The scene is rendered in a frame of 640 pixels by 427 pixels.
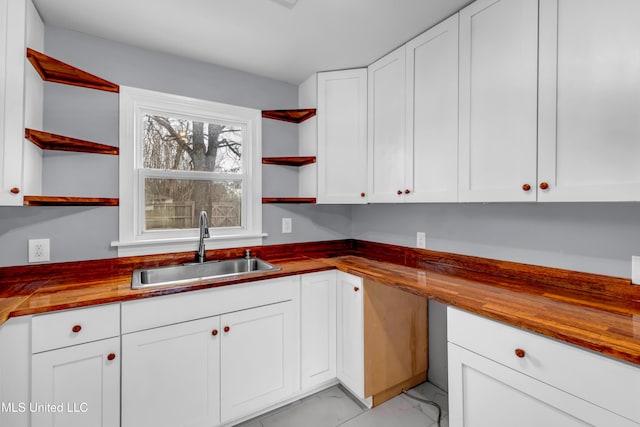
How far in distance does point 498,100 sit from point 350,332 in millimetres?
1562

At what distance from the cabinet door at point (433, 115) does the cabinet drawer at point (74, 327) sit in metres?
1.73

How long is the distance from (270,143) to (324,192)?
614mm

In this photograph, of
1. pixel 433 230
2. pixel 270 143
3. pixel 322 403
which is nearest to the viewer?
pixel 322 403

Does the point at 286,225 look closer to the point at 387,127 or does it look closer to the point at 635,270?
the point at 387,127

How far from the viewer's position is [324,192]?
2285mm

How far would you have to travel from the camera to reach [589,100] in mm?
1118

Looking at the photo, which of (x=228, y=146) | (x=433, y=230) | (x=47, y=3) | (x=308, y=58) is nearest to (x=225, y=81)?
(x=228, y=146)

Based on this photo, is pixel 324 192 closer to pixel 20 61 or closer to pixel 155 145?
pixel 155 145

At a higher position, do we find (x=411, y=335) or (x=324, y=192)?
(x=324, y=192)

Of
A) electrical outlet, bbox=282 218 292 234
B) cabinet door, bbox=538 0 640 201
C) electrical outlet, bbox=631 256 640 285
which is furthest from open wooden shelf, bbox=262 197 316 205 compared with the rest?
electrical outlet, bbox=631 256 640 285

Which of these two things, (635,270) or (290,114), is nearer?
(635,270)

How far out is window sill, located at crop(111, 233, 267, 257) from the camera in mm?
1860

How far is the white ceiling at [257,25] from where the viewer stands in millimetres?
1529

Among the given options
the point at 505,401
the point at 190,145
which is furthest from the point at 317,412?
the point at 190,145
